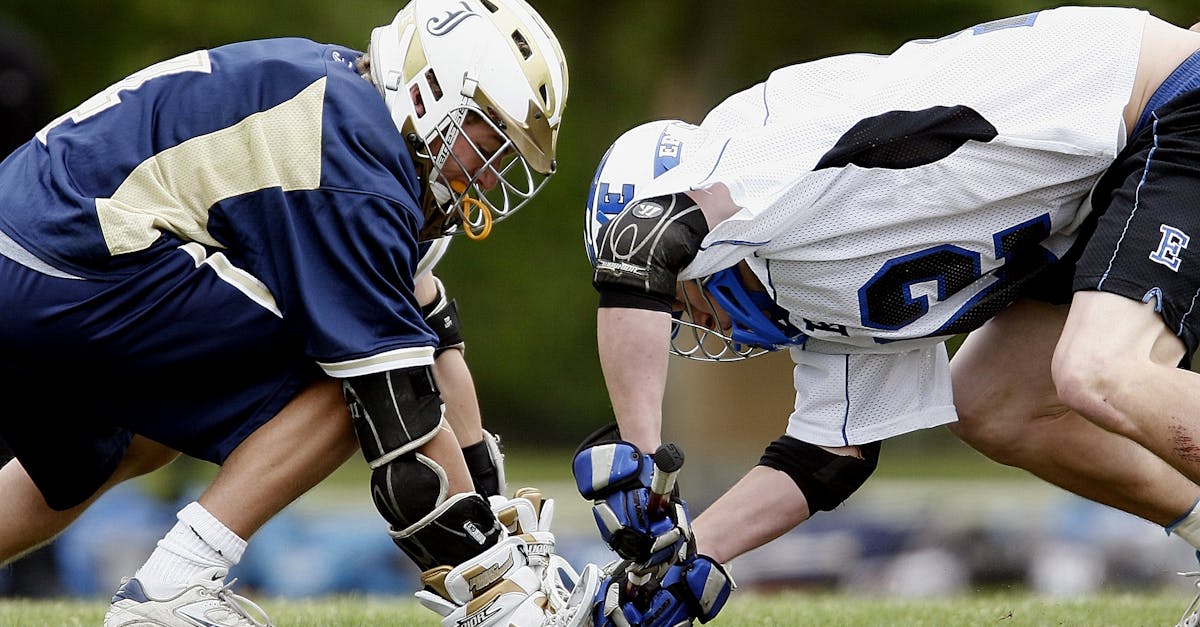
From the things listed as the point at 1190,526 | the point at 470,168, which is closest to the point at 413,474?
the point at 470,168

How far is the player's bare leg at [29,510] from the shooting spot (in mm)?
3955

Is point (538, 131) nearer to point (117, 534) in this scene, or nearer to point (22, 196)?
point (22, 196)

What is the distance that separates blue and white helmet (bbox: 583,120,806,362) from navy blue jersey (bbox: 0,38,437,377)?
0.63 metres

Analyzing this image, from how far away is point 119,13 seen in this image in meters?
14.4

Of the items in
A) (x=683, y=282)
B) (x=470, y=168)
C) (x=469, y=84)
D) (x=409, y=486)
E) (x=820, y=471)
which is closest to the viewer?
(x=409, y=486)

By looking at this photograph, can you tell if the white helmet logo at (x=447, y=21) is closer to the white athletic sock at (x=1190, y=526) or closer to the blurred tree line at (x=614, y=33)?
the white athletic sock at (x=1190, y=526)

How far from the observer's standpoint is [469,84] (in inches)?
143

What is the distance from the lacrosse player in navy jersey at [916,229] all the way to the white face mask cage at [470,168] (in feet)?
1.00

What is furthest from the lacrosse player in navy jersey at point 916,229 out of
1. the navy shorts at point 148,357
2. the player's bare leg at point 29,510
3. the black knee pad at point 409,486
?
the player's bare leg at point 29,510

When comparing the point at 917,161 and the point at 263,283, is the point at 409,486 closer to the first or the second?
the point at 263,283

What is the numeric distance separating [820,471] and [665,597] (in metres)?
0.64

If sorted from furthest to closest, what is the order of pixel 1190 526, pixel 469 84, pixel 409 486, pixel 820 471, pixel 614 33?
pixel 614 33, pixel 820 471, pixel 1190 526, pixel 469 84, pixel 409 486

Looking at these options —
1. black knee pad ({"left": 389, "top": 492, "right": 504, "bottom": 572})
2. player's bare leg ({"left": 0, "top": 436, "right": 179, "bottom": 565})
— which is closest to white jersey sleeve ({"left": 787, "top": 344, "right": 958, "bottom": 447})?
black knee pad ({"left": 389, "top": 492, "right": 504, "bottom": 572})

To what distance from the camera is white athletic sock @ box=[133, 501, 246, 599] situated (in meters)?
3.40
